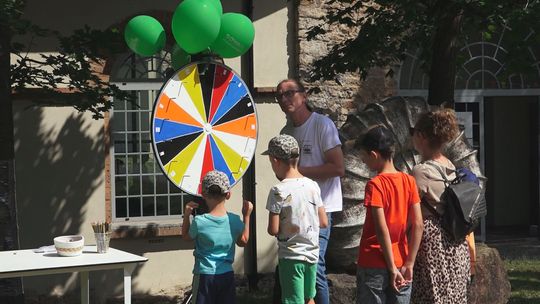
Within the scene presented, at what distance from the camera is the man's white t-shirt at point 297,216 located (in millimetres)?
4469

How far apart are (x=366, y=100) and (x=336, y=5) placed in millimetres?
1180

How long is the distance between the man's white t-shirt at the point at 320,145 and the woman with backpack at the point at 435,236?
867 millimetres

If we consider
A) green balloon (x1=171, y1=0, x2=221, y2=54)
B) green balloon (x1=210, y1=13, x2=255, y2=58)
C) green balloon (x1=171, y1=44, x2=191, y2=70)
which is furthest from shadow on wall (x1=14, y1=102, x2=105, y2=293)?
green balloon (x1=171, y1=0, x2=221, y2=54)

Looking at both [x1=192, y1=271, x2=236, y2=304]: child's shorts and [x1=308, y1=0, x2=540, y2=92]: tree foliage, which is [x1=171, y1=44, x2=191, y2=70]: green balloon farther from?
[x1=308, y1=0, x2=540, y2=92]: tree foliage

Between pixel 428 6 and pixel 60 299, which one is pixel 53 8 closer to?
pixel 60 299

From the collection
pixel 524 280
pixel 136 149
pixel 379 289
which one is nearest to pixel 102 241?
pixel 379 289

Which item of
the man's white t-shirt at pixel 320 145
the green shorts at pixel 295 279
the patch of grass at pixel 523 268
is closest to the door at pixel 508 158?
the patch of grass at pixel 523 268

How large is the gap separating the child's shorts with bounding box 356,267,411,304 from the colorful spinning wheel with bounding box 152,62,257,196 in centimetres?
114

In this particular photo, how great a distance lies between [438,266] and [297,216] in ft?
2.69

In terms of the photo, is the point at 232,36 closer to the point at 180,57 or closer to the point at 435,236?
the point at 180,57

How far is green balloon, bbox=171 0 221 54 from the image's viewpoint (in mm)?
4805

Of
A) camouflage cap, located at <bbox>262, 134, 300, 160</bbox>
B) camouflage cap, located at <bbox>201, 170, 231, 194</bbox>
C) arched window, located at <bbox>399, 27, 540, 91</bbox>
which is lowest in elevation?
camouflage cap, located at <bbox>201, 170, 231, 194</bbox>

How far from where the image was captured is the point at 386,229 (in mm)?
4059

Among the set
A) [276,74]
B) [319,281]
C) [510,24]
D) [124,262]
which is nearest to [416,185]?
[319,281]
